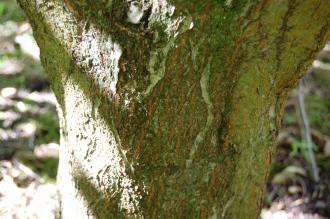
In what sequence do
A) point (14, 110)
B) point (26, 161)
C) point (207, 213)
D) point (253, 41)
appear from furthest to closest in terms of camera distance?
point (14, 110) → point (26, 161) → point (207, 213) → point (253, 41)

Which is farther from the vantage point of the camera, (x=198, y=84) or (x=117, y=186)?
(x=117, y=186)

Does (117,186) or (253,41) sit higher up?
(253,41)

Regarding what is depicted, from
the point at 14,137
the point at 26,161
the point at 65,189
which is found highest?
the point at 14,137

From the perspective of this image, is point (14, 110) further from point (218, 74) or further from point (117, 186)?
point (218, 74)

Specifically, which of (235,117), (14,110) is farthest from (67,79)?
(14,110)

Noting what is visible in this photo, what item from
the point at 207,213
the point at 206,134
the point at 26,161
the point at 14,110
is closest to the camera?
the point at 206,134

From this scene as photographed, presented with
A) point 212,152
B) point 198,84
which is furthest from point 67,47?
point 212,152
